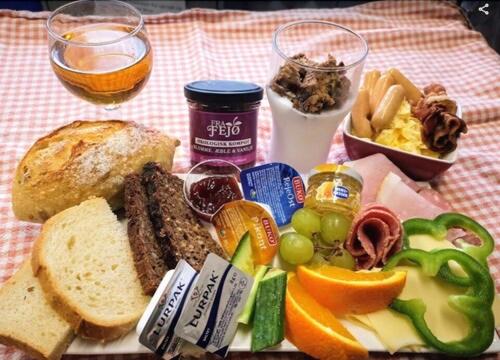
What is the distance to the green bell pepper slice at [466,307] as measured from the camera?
102 cm

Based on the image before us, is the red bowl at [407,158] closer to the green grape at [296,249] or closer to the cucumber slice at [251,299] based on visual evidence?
the green grape at [296,249]

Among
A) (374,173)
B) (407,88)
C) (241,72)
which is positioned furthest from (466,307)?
(241,72)

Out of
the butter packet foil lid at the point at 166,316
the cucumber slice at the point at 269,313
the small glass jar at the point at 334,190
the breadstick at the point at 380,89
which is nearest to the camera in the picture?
the butter packet foil lid at the point at 166,316

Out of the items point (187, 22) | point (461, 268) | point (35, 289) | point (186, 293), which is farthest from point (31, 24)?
point (461, 268)

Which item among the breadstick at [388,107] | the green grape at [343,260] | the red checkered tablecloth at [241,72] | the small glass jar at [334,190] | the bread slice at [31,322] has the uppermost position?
the breadstick at [388,107]

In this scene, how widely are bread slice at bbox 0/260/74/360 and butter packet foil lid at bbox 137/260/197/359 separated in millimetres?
201

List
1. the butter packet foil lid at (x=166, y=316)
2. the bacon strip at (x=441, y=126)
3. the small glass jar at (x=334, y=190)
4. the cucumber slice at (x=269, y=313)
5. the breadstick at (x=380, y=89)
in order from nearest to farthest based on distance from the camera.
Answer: the butter packet foil lid at (x=166, y=316) → the cucumber slice at (x=269, y=313) → the small glass jar at (x=334, y=190) → the bacon strip at (x=441, y=126) → the breadstick at (x=380, y=89)

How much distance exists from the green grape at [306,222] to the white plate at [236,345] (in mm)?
244

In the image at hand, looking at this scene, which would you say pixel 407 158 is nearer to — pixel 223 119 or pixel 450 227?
pixel 450 227

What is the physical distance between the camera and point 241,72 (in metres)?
2.14

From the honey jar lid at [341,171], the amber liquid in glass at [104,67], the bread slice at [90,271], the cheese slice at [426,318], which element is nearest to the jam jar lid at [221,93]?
the amber liquid in glass at [104,67]

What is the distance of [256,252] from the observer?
3.82 feet

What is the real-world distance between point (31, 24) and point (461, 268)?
6.99ft

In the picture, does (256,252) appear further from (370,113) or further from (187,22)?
(187,22)
